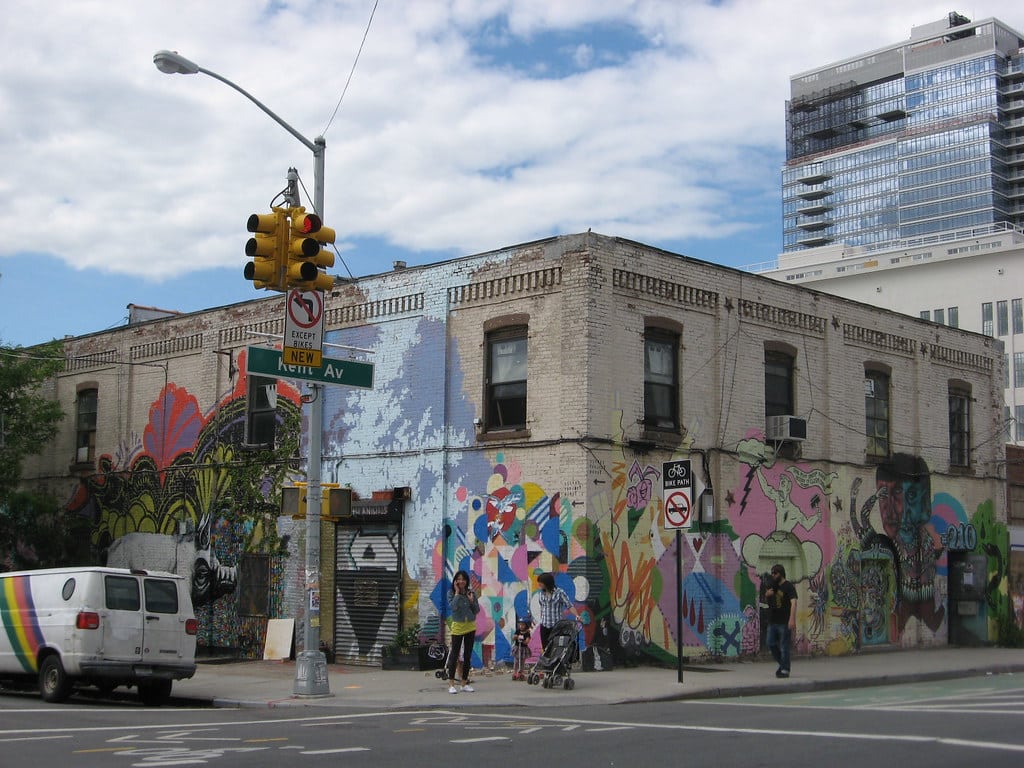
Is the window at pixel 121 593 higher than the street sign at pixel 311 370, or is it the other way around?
the street sign at pixel 311 370

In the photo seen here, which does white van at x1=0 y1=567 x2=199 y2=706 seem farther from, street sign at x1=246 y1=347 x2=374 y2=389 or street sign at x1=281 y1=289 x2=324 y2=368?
street sign at x1=281 y1=289 x2=324 y2=368

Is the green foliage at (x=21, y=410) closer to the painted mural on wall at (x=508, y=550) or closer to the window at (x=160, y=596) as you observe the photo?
the window at (x=160, y=596)

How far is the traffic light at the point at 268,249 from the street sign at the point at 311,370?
97 cm

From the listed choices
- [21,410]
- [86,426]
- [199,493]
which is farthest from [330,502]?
[86,426]

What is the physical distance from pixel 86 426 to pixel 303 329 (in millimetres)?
13996

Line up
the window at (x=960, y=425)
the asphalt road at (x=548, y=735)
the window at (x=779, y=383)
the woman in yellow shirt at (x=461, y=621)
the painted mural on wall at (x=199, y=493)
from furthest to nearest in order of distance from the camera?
the window at (x=960, y=425), the painted mural on wall at (x=199, y=493), the window at (x=779, y=383), the woman in yellow shirt at (x=461, y=621), the asphalt road at (x=548, y=735)

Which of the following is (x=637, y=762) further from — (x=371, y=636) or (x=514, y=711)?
(x=371, y=636)

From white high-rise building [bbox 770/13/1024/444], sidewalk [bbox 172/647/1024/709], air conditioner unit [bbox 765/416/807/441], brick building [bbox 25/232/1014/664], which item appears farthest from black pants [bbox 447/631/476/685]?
white high-rise building [bbox 770/13/1024/444]

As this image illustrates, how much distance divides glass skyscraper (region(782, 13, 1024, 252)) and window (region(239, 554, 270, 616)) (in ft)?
429

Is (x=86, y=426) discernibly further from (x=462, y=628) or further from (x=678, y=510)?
(x=678, y=510)

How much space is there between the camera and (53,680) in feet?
53.0

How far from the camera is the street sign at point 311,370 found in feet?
52.3

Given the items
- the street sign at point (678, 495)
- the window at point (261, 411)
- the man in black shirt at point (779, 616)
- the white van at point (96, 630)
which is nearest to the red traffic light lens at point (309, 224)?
the white van at point (96, 630)

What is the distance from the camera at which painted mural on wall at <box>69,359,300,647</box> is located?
78.9 feet
